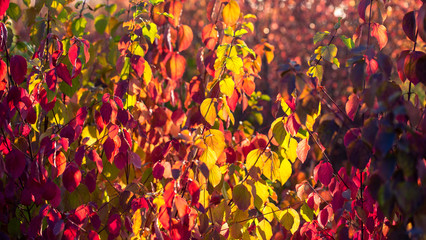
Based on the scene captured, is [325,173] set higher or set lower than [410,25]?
lower

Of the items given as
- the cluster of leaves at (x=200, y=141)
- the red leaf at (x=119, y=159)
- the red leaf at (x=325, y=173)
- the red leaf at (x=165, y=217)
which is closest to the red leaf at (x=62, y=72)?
the cluster of leaves at (x=200, y=141)

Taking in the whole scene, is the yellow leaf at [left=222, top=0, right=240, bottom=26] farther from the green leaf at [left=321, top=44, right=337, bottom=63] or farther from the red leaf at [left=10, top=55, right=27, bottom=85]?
the red leaf at [left=10, top=55, right=27, bottom=85]

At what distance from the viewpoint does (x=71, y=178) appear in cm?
175

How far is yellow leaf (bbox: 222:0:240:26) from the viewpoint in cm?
202

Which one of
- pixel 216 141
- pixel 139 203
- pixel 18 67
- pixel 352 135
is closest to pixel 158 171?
pixel 139 203

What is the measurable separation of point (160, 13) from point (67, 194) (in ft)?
2.78

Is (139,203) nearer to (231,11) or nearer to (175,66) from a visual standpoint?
(175,66)

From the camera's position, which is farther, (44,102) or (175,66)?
(175,66)

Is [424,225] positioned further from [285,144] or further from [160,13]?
[160,13]

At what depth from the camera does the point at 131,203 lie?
6.07 ft

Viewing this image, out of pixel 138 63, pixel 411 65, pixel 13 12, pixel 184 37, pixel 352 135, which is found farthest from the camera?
pixel 13 12

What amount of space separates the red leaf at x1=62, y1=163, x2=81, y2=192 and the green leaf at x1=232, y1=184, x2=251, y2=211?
579mm

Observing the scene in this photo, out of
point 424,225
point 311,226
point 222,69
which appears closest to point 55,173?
point 222,69

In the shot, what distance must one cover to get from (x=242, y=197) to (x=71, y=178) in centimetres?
63
